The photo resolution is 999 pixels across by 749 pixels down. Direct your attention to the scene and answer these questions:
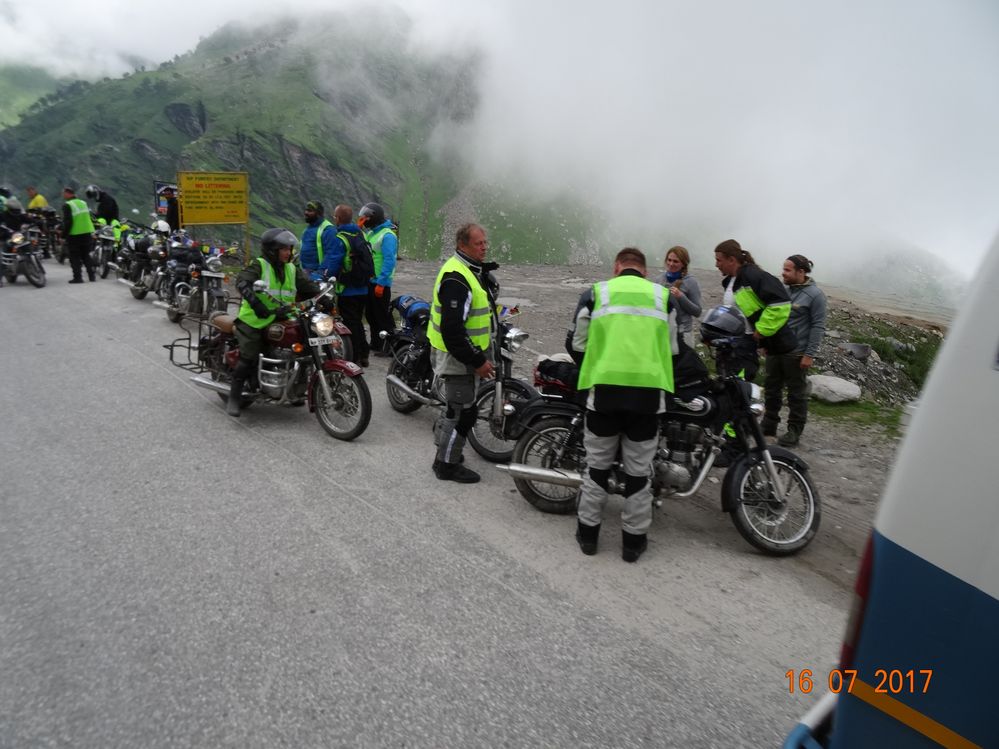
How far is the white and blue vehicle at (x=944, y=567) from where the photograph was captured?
1573 millimetres

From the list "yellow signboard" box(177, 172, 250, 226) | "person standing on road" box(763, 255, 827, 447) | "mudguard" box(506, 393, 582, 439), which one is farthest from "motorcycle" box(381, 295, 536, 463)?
"yellow signboard" box(177, 172, 250, 226)

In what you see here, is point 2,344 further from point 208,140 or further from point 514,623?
point 208,140

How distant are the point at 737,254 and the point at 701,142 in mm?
203200

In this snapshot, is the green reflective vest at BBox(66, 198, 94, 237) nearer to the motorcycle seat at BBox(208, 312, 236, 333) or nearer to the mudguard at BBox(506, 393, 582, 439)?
the motorcycle seat at BBox(208, 312, 236, 333)

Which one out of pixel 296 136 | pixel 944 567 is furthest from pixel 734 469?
pixel 296 136

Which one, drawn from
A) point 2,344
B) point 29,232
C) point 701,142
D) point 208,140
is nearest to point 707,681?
point 2,344

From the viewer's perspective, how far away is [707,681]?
10.2 feet

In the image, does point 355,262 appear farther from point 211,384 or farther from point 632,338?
point 632,338

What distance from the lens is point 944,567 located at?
1.64 m

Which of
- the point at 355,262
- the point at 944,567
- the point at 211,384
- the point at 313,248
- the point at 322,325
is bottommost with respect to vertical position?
the point at 211,384

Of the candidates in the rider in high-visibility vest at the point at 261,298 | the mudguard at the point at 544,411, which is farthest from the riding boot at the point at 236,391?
the mudguard at the point at 544,411

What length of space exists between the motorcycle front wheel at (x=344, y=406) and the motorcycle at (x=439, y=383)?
28.9 inches

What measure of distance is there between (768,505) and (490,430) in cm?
251

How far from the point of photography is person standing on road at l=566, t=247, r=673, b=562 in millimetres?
3826
